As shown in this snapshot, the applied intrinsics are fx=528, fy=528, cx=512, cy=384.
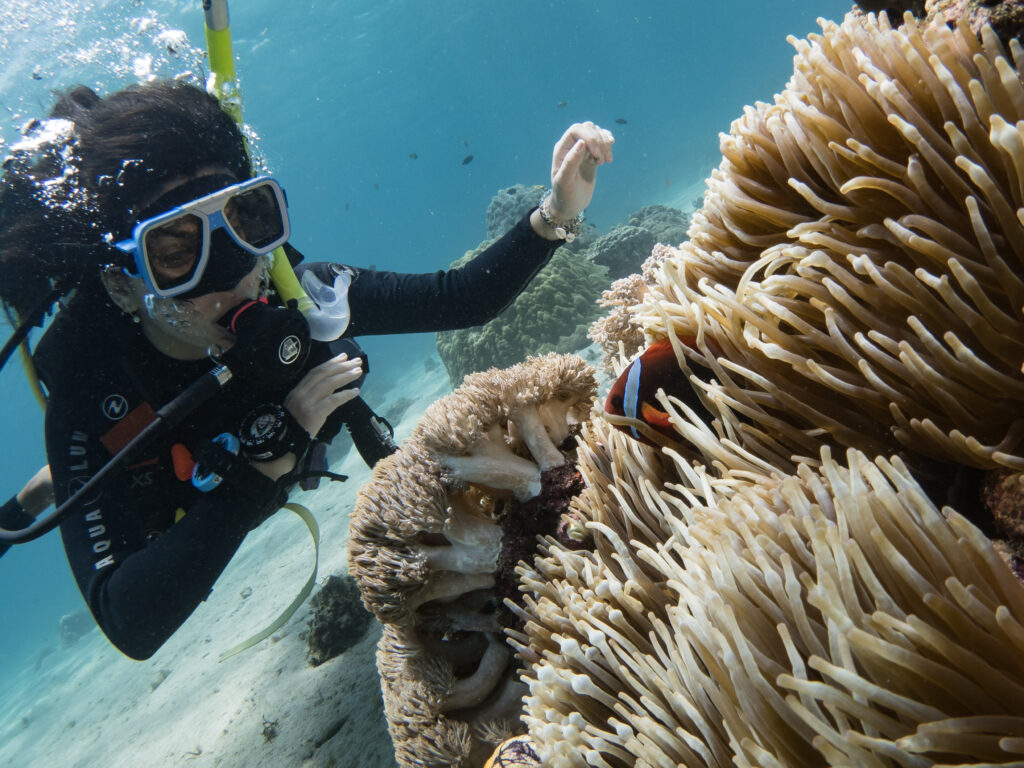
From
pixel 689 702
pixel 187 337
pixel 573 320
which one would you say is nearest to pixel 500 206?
pixel 573 320

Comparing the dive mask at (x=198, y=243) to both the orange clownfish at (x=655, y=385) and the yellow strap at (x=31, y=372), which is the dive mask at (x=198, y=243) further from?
the orange clownfish at (x=655, y=385)

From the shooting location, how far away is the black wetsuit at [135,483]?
9.19 feet

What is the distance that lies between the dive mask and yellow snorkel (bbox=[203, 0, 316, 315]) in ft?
1.14

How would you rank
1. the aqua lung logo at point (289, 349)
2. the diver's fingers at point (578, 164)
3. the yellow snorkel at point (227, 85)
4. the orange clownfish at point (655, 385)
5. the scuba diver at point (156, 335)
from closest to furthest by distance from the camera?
1. the orange clownfish at point (655, 385)
2. the scuba diver at point (156, 335)
3. the diver's fingers at point (578, 164)
4. the aqua lung logo at point (289, 349)
5. the yellow snorkel at point (227, 85)

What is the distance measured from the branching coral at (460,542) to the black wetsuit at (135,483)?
0.99 m

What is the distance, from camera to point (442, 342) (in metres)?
11.9

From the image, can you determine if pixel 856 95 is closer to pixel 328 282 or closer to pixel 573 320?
pixel 328 282

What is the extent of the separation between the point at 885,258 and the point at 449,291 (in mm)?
3216

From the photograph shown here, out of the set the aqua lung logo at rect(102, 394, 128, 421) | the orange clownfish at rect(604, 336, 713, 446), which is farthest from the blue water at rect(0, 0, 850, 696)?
the orange clownfish at rect(604, 336, 713, 446)

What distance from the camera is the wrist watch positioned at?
9.86 ft

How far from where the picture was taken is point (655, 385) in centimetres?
148

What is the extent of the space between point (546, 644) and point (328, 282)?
3.39 m

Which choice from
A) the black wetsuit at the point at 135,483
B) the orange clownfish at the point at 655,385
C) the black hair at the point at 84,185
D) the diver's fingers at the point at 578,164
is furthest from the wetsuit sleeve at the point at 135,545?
the diver's fingers at the point at 578,164

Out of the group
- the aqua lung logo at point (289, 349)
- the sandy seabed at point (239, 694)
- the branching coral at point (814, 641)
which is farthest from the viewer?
the sandy seabed at point (239, 694)
